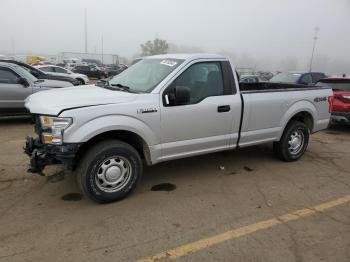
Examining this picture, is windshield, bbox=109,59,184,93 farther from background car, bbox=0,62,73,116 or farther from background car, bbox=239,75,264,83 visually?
background car, bbox=0,62,73,116

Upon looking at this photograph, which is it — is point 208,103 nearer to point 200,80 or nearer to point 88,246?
point 200,80

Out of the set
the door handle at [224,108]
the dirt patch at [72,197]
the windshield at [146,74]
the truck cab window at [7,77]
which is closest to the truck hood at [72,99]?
the windshield at [146,74]

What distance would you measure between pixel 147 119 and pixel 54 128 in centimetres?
113

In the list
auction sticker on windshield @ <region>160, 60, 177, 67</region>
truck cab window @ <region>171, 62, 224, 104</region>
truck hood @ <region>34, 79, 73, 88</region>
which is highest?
auction sticker on windshield @ <region>160, 60, 177, 67</region>

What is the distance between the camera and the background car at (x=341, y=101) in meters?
8.92

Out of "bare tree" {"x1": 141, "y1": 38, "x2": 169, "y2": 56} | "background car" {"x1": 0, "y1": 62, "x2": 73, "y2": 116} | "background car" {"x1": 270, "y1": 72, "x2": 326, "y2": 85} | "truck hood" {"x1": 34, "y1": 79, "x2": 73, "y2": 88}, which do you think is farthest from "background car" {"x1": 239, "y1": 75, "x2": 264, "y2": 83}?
"bare tree" {"x1": 141, "y1": 38, "x2": 169, "y2": 56}

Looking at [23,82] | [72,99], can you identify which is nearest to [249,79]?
[23,82]

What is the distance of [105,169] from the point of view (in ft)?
13.9

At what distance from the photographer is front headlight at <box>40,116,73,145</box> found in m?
3.87

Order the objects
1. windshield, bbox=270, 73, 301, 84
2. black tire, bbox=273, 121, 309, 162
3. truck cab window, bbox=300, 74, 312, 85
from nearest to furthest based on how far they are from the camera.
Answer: black tire, bbox=273, 121, 309, 162, windshield, bbox=270, 73, 301, 84, truck cab window, bbox=300, 74, 312, 85

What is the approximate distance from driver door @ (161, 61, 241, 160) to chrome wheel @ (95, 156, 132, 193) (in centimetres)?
57

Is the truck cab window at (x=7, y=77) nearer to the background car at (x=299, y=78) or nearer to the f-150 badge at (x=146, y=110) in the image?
the f-150 badge at (x=146, y=110)

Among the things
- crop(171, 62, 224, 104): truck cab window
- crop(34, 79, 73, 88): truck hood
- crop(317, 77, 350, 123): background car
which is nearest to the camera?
crop(171, 62, 224, 104): truck cab window

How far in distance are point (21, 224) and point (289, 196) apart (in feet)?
11.1
